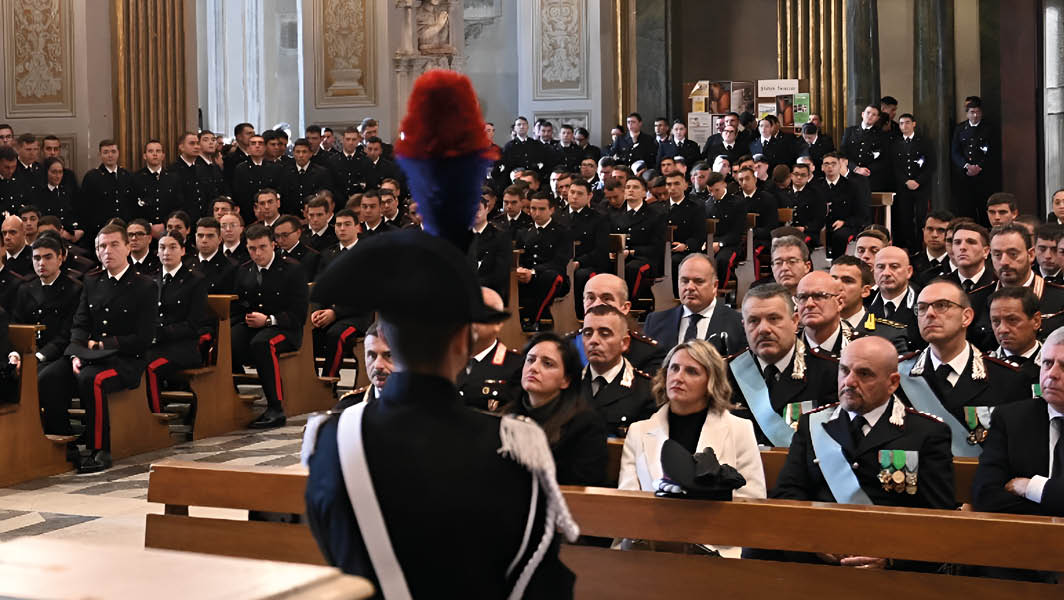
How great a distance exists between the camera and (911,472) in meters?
4.20

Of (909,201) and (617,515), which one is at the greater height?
(909,201)

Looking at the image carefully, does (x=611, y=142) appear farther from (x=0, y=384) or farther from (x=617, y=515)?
(x=617, y=515)

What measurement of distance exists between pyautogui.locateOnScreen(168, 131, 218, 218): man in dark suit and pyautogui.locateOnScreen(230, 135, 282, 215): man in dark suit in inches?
14.4

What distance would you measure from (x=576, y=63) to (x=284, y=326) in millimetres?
11002

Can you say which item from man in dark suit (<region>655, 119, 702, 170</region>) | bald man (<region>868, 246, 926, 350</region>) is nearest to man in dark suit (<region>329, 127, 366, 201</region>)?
man in dark suit (<region>655, 119, 702, 170</region>)

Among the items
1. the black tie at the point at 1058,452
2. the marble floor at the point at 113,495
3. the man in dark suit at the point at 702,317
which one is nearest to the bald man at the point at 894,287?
the man in dark suit at the point at 702,317

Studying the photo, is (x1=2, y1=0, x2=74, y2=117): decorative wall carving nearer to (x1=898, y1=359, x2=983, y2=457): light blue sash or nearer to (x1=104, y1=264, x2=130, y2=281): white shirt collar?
(x1=104, y1=264, x2=130, y2=281): white shirt collar

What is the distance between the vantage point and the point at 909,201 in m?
16.6

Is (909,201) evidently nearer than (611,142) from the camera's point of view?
Yes

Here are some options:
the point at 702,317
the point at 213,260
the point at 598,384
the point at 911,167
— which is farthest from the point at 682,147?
the point at 598,384

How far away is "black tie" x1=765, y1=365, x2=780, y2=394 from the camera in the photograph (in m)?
5.58

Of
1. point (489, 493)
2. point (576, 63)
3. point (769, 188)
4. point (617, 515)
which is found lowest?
point (617, 515)

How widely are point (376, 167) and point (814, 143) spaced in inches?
216

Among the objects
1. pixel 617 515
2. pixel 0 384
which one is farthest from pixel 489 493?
pixel 0 384
